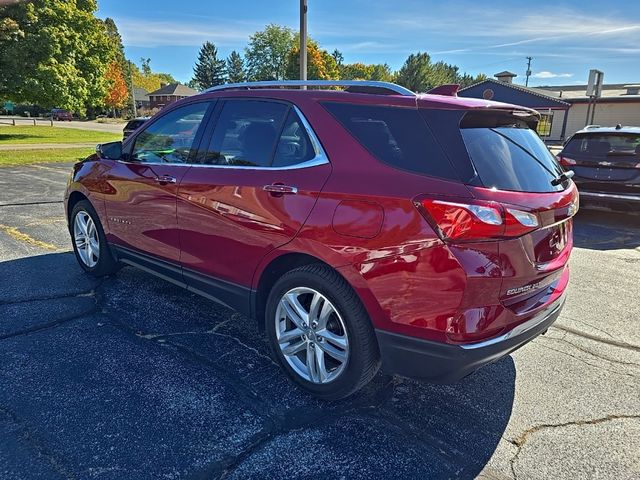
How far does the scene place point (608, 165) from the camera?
7.43m

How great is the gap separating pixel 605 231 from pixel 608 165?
43.0 inches

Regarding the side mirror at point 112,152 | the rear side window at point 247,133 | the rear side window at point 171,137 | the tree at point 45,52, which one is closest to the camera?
the rear side window at point 247,133

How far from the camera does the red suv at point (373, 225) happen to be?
2234 millimetres

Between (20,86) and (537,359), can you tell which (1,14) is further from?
(537,359)

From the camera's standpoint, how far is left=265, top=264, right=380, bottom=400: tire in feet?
8.32

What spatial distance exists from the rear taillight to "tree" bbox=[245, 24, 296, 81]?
278ft

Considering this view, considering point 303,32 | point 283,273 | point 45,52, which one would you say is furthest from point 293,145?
point 45,52

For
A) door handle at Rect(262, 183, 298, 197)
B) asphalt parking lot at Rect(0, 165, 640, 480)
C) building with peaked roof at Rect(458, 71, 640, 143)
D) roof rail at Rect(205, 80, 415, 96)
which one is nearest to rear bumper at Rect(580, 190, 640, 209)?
asphalt parking lot at Rect(0, 165, 640, 480)

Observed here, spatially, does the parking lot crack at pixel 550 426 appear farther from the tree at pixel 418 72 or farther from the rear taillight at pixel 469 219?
the tree at pixel 418 72

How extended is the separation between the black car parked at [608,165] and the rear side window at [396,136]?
A: 6.52 metres

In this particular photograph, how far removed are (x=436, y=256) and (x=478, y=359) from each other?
0.58 m

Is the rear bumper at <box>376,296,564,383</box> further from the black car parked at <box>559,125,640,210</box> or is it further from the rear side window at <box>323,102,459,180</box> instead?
the black car parked at <box>559,125,640,210</box>

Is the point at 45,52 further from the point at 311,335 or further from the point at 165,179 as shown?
the point at 311,335

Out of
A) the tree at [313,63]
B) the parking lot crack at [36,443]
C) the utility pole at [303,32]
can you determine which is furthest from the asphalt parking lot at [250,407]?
the tree at [313,63]
